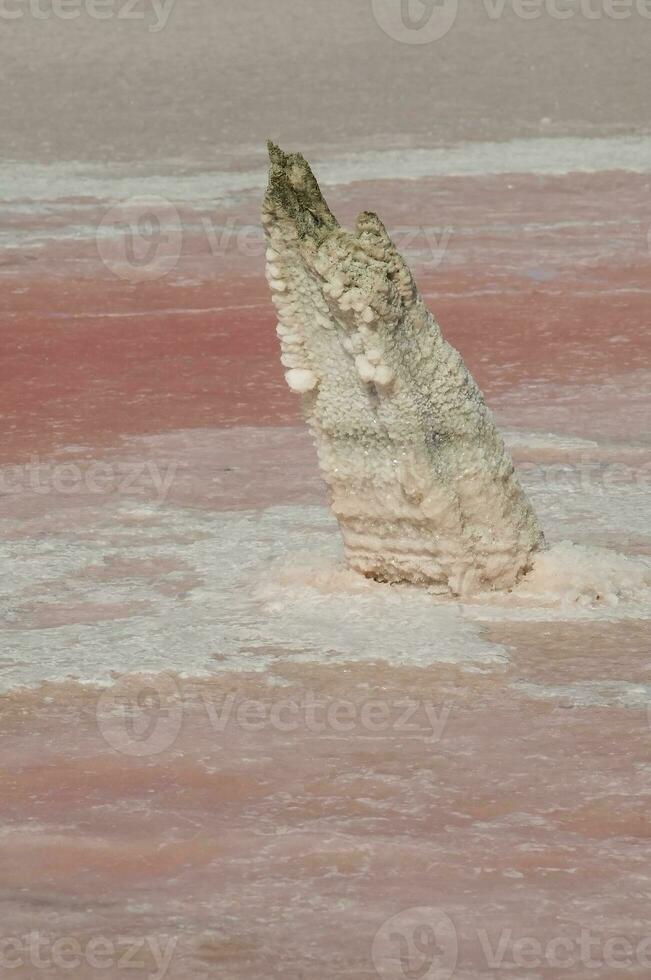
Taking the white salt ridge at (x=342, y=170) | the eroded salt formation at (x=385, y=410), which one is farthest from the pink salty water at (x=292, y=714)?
the white salt ridge at (x=342, y=170)

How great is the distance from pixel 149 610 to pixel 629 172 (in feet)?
37.6

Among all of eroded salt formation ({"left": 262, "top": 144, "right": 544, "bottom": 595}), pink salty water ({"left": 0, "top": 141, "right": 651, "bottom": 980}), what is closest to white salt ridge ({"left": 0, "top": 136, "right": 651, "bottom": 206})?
pink salty water ({"left": 0, "top": 141, "right": 651, "bottom": 980})

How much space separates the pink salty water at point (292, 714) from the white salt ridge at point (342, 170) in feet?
21.2

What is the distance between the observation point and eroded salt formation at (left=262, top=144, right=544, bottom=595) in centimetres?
622

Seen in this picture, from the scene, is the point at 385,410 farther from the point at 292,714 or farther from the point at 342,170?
the point at 342,170

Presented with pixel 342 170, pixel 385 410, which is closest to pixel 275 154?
pixel 385 410

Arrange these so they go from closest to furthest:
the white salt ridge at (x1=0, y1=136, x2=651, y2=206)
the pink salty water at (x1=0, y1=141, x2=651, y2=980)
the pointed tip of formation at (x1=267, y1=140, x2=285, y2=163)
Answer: the pink salty water at (x1=0, y1=141, x2=651, y2=980) < the pointed tip of formation at (x1=267, y1=140, x2=285, y2=163) < the white salt ridge at (x1=0, y1=136, x2=651, y2=206)

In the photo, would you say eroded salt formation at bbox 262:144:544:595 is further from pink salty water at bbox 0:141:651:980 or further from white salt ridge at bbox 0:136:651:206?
white salt ridge at bbox 0:136:651:206

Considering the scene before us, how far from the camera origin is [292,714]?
18.6 feet

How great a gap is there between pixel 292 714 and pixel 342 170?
1232 centimetres

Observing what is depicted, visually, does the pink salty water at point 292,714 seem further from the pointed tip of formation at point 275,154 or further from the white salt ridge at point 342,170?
the white salt ridge at point 342,170

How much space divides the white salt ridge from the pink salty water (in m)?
6.45

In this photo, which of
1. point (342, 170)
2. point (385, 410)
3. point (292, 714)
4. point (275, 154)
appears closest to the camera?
point (292, 714)

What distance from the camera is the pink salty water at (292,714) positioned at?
4.49m
